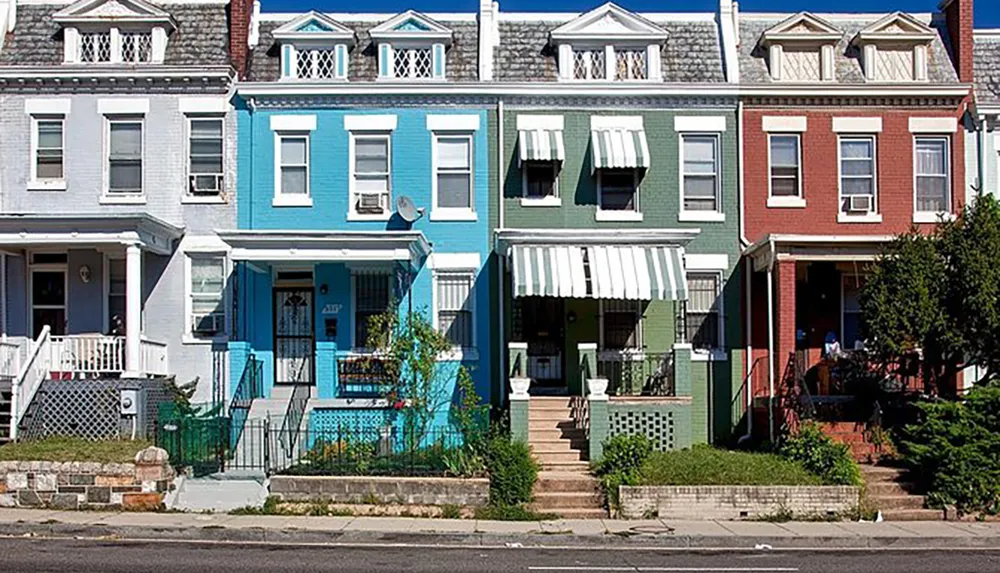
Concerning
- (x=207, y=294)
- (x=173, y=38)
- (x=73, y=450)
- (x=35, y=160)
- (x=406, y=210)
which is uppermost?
(x=173, y=38)

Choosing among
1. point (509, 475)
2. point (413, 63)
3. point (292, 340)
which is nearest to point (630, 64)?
point (413, 63)

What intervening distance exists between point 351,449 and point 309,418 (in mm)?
2941

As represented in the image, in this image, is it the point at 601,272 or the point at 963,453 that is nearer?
the point at 963,453

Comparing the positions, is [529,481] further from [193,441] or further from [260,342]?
[260,342]

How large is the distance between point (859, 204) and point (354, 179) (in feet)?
35.9

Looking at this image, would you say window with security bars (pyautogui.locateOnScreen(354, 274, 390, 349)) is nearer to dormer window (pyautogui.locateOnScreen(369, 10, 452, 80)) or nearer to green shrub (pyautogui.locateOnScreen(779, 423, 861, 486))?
dormer window (pyautogui.locateOnScreen(369, 10, 452, 80))

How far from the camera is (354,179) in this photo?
2627 centimetres

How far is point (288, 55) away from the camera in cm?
2666

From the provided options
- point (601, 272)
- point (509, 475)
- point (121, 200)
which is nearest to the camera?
point (509, 475)

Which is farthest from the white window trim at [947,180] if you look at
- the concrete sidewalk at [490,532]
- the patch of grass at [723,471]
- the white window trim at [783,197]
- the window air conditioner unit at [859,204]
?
the concrete sidewalk at [490,532]

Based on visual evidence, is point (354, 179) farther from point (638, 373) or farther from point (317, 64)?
point (638, 373)

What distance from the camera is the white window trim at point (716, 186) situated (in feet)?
86.1

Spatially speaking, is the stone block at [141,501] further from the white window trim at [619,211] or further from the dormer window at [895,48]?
the dormer window at [895,48]

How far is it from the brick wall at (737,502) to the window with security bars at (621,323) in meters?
6.39
